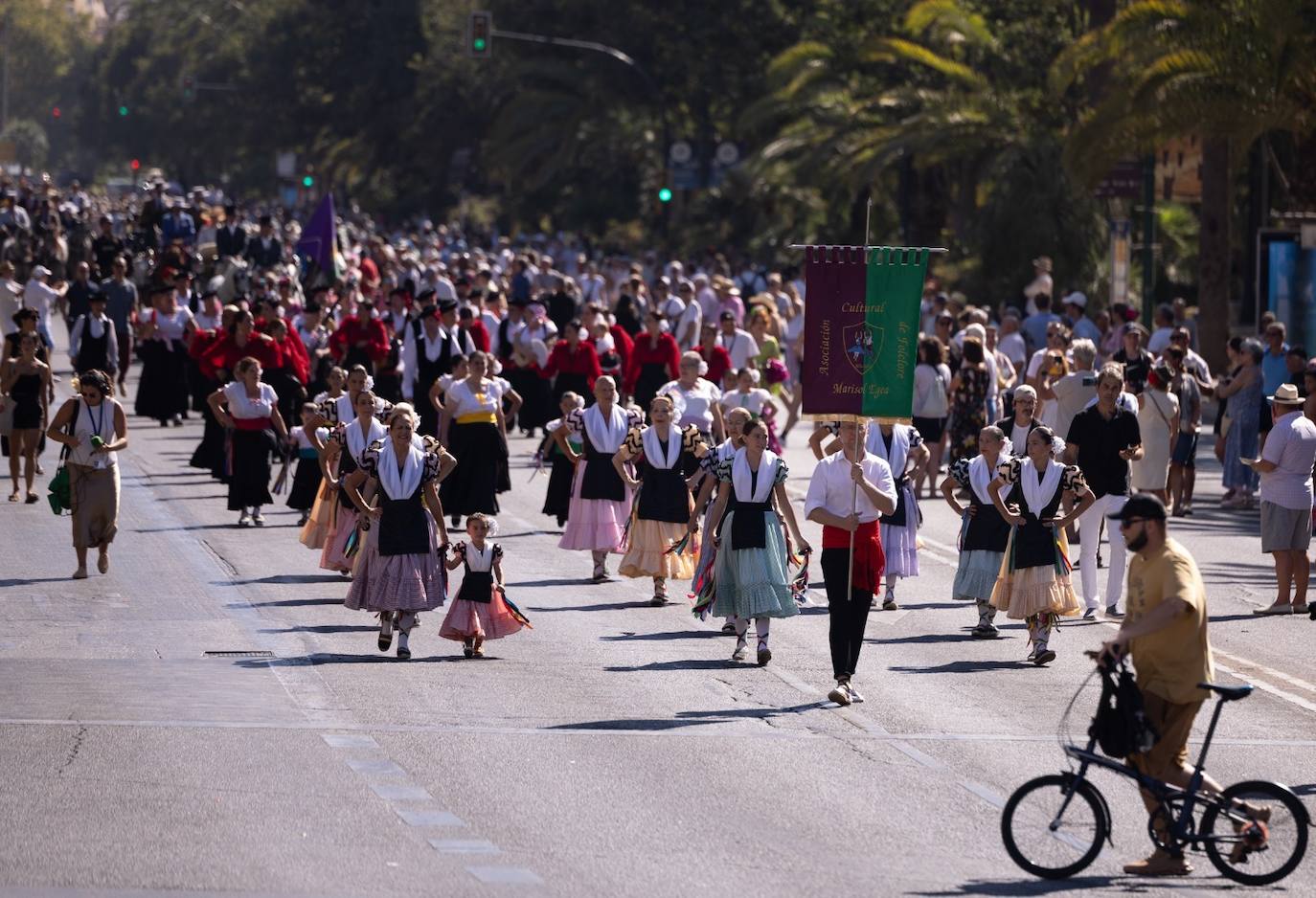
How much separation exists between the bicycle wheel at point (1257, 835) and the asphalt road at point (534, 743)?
14 centimetres

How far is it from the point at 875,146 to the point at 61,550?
2601 cm

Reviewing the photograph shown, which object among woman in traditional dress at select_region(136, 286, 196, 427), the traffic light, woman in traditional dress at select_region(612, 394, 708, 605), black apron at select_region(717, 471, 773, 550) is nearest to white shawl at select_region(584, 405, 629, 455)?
woman in traditional dress at select_region(612, 394, 708, 605)

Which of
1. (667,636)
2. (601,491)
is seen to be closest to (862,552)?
(667,636)

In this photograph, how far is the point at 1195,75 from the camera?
32.4 metres

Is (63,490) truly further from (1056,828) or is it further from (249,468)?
(1056,828)

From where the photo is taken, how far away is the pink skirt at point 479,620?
1558cm

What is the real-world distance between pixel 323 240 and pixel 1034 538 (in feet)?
71.5

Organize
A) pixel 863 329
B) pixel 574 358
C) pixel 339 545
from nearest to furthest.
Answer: pixel 863 329
pixel 339 545
pixel 574 358

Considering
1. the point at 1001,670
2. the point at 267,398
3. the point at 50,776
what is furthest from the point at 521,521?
the point at 50,776

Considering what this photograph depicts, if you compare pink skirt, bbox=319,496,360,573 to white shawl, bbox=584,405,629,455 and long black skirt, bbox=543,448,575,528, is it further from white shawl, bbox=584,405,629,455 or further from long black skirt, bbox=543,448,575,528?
long black skirt, bbox=543,448,575,528

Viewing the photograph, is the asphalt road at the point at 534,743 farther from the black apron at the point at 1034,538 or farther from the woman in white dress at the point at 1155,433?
the woman in white dress at the point at 1155,433

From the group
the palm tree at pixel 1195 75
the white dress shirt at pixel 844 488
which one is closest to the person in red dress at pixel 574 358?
the palm tree at pixel 1195 75

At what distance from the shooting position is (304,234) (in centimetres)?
3681

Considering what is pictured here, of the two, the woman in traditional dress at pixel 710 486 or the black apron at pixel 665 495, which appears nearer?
the woman in traditional dress at pixel 710 486
